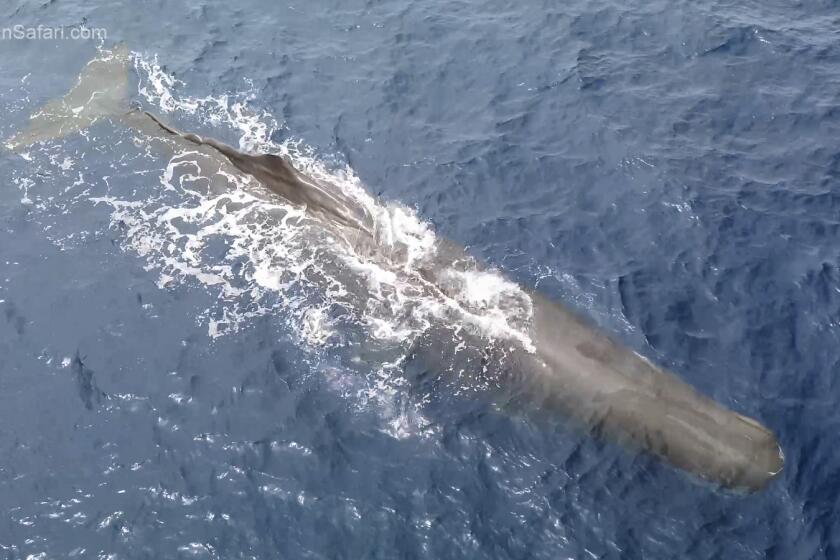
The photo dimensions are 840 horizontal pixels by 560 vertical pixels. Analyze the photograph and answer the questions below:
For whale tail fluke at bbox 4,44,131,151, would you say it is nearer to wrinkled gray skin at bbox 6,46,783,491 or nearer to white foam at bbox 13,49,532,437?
white foam at bbox 13,49,532,437

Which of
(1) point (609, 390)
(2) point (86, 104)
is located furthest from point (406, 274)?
(2) point (86, 104)

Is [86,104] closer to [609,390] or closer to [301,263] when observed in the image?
[301,263]

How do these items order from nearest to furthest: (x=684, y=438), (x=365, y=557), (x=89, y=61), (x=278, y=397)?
(x=365, y=557), (x=684, y=438), (x=278, y=397), (x=89, y=61)

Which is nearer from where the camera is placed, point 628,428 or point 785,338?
point 628,428

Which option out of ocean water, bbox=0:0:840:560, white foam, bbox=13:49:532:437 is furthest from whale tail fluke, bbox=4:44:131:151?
white foam, bbox=13:49:532:437

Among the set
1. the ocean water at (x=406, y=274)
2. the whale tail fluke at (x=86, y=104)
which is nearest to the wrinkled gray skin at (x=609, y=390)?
the ocean water at (x=406, y=274)

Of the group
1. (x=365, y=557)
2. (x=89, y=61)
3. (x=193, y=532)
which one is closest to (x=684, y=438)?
(x=365, y=557)

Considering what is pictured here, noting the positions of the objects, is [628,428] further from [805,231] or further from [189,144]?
[189,144]
